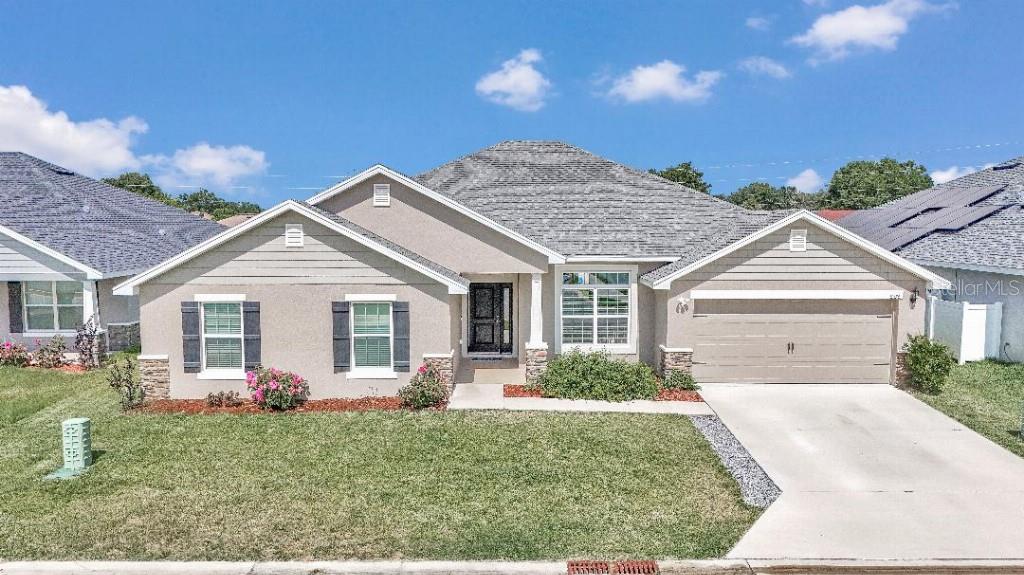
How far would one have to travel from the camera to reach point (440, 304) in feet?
40.0

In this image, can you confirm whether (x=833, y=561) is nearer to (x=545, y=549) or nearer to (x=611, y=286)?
(x=545, y=549)

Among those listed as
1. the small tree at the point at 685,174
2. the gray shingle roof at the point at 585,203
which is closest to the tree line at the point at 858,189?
the small tree at the point at 685,174

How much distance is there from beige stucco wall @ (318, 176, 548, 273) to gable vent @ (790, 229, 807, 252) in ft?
17.4

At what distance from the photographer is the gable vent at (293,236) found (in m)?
12.0

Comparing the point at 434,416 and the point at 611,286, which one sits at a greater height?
the point at 611,286

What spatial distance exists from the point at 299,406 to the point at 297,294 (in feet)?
7.15

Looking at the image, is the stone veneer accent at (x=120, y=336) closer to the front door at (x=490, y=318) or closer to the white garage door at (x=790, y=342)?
the front door at (x=490, y=318)

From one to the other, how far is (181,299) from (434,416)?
558 cm

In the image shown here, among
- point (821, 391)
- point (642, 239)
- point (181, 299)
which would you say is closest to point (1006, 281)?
point (821, 391)

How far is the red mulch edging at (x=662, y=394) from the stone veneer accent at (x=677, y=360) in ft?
1.68

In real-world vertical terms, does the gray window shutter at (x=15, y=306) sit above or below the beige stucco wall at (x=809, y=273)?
below

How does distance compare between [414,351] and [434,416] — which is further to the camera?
[414,351]

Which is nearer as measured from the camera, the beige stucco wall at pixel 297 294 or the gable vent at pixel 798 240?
the beige stucco wall at pixel 297 294

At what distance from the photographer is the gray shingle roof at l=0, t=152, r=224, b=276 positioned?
1728 centimetres
